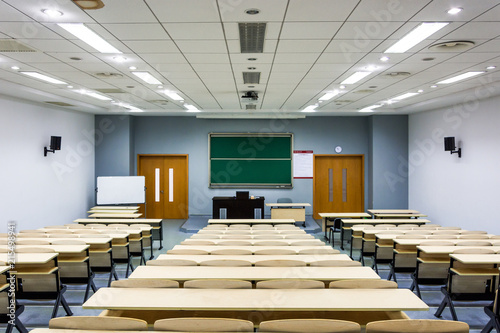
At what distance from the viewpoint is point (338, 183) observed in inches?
583

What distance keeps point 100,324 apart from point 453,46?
18.0ft

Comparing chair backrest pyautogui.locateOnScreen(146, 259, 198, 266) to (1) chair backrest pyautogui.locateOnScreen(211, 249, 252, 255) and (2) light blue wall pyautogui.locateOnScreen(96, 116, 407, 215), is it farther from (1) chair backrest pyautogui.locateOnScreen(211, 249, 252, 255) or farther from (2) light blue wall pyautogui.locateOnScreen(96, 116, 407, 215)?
(2) light blue wall pyautogui.locateOnScreen(96, 116, 407, 215)

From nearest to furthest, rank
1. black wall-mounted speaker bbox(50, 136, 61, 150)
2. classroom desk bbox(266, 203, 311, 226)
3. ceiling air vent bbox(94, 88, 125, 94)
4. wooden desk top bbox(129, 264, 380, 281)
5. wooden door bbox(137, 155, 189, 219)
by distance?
wooden desk top bbox(129, 264, 380, 281), ceiling air vent bbox(94, 88, 125, 94), black wall-mounted speaker bbox(50, 136, 61, 150), classroom desk bbox(266, 203, 311, 226), wooden door bbox(137, 155, 189, 219)

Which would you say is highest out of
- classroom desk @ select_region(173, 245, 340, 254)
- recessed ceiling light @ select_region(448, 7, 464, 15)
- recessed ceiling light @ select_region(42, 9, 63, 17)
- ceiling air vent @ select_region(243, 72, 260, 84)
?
ceiling air vent @ select_region(243, 72, 260, 84)

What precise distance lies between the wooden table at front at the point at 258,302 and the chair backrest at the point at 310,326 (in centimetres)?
30

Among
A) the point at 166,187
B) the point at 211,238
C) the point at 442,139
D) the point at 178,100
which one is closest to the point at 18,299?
the point at 211,238

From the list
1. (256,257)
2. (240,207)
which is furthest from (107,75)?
(240,207)

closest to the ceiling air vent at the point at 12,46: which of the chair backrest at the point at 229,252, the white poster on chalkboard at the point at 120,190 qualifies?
the chair backrest at the point at 229,252

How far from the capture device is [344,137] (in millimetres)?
14539

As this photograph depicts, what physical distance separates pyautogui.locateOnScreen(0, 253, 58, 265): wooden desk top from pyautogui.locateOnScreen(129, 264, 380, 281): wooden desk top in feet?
4.63

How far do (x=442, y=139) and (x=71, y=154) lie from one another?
1156cm

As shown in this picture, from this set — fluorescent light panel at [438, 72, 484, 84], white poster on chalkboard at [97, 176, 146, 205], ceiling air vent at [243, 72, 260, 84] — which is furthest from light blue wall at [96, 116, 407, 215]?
ceiling air vent at [243, 72, 260, 84]

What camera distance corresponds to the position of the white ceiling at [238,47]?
4.09 metres

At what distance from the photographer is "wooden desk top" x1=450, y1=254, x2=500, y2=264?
4664mm
